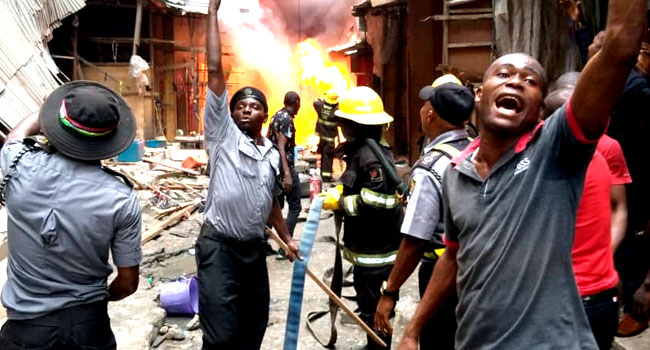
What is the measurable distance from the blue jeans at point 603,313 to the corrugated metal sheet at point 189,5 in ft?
61.7

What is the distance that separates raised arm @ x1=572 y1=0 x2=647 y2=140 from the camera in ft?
5.38

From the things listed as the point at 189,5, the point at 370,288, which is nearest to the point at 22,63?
the point at 370,288

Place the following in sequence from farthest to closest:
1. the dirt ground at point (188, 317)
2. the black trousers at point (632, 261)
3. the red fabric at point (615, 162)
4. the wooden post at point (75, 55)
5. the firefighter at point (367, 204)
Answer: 1. the wooden post at point (75, 55)
2. the dirt ground at point (188, 317)
3. the firefighter at point (367, 204)
4. the black trousers at point (632, 261)
5. the red fabric at point (615, 162)

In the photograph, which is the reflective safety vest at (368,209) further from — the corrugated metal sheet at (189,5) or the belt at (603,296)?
the corrugated metal sheet at (189,5)

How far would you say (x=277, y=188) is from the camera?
14.5 ft

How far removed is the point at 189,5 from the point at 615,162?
19.3 m

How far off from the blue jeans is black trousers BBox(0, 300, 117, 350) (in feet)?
7.06

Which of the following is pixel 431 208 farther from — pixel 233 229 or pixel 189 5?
pixel 189 5

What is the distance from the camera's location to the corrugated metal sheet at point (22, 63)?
25.4 feet

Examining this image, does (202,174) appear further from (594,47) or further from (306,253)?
(594,47)

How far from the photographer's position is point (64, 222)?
2639mm

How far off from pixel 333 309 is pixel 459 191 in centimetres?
289

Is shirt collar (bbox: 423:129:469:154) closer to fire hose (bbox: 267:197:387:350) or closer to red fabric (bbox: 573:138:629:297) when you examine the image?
red fabric (bbox: 573:138:629:297)

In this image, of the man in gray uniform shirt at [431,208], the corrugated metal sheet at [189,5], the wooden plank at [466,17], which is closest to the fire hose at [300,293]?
the man in gray uniform shirt at [431,208]
